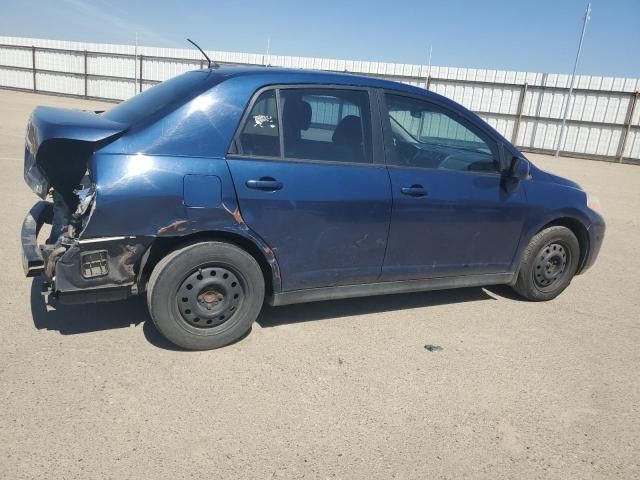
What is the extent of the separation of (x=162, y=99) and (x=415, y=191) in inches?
72.8

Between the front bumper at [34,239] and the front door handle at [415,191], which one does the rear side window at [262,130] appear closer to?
the front door handle at [415,191]

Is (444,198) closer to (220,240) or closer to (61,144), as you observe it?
(220,240)

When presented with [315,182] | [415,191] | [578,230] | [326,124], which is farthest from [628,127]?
[315,182]

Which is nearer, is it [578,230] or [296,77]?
[296,77]

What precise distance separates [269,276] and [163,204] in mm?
870

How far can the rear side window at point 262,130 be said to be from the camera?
309cm

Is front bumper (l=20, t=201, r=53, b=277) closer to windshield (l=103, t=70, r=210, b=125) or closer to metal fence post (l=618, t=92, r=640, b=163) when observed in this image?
windshield (l=103, t=70, r=210, b=125)

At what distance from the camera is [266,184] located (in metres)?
3.08

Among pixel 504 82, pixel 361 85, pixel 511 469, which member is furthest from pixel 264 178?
pixel 504 82

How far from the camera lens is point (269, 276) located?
3.34 m

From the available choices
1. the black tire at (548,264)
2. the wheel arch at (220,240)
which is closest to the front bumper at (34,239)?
the wheel arch at (220,240)

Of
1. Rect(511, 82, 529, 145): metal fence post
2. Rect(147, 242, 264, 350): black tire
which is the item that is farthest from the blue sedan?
Rect(511, 82, 529, 145): metal fence post

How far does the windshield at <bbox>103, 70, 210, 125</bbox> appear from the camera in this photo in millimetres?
3061

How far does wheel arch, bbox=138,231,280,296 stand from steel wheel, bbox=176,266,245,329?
7.5 inches
